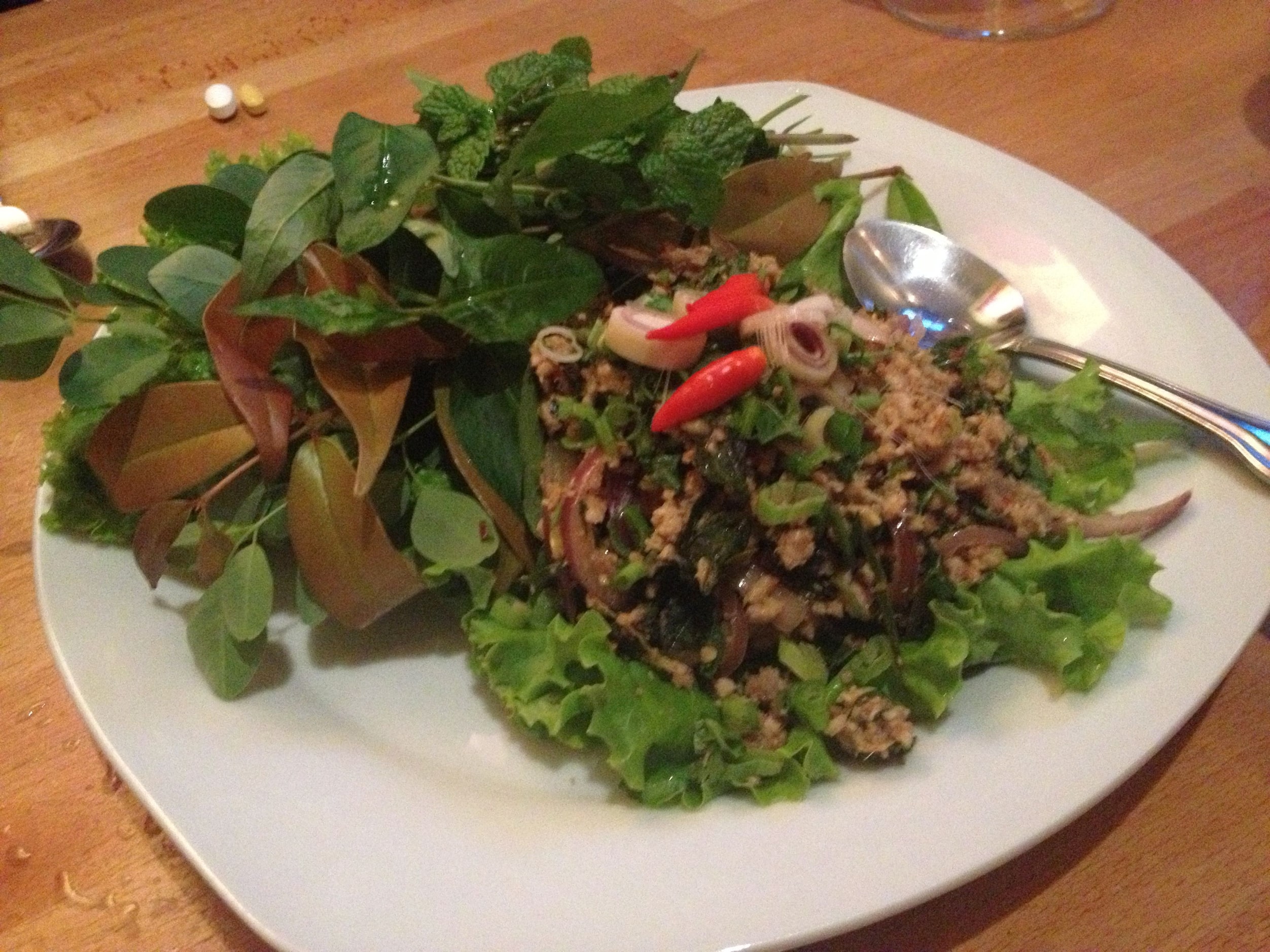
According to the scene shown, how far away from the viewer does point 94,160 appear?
240 centimetres

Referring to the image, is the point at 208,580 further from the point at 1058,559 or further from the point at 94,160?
the point at 94,160

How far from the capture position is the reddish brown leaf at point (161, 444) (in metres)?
1.26

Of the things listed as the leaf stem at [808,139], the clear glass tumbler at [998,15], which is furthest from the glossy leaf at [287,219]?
the clear glass tumbler at [998,15]

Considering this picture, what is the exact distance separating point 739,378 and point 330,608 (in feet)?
2.08

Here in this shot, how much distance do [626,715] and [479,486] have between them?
0.38 m

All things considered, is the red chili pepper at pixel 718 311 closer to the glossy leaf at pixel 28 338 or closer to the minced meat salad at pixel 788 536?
the minced meat salad at pixel 788 536

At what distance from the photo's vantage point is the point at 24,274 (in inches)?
50.9

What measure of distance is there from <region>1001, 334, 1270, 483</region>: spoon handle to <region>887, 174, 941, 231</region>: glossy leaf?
1.13 feet

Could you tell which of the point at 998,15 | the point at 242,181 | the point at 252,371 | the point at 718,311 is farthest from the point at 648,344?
the point at 998,15

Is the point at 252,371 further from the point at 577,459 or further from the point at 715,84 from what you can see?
the point at 715,84

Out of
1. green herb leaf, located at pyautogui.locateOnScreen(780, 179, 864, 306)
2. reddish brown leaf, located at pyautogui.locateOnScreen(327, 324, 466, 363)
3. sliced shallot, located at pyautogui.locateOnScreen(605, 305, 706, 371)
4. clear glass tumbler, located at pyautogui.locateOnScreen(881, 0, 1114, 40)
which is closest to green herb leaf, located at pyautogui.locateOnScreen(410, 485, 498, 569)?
reddish brown leaf, located at pyautogui.locateOnScreen(327, 324, 466, 363)

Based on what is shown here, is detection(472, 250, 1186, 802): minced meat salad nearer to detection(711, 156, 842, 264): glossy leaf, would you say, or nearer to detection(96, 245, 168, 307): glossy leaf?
detection(711, 156, 842, 264): glossy leaf

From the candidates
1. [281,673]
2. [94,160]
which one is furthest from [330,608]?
[94,160]

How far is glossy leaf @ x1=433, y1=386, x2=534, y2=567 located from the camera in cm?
131
